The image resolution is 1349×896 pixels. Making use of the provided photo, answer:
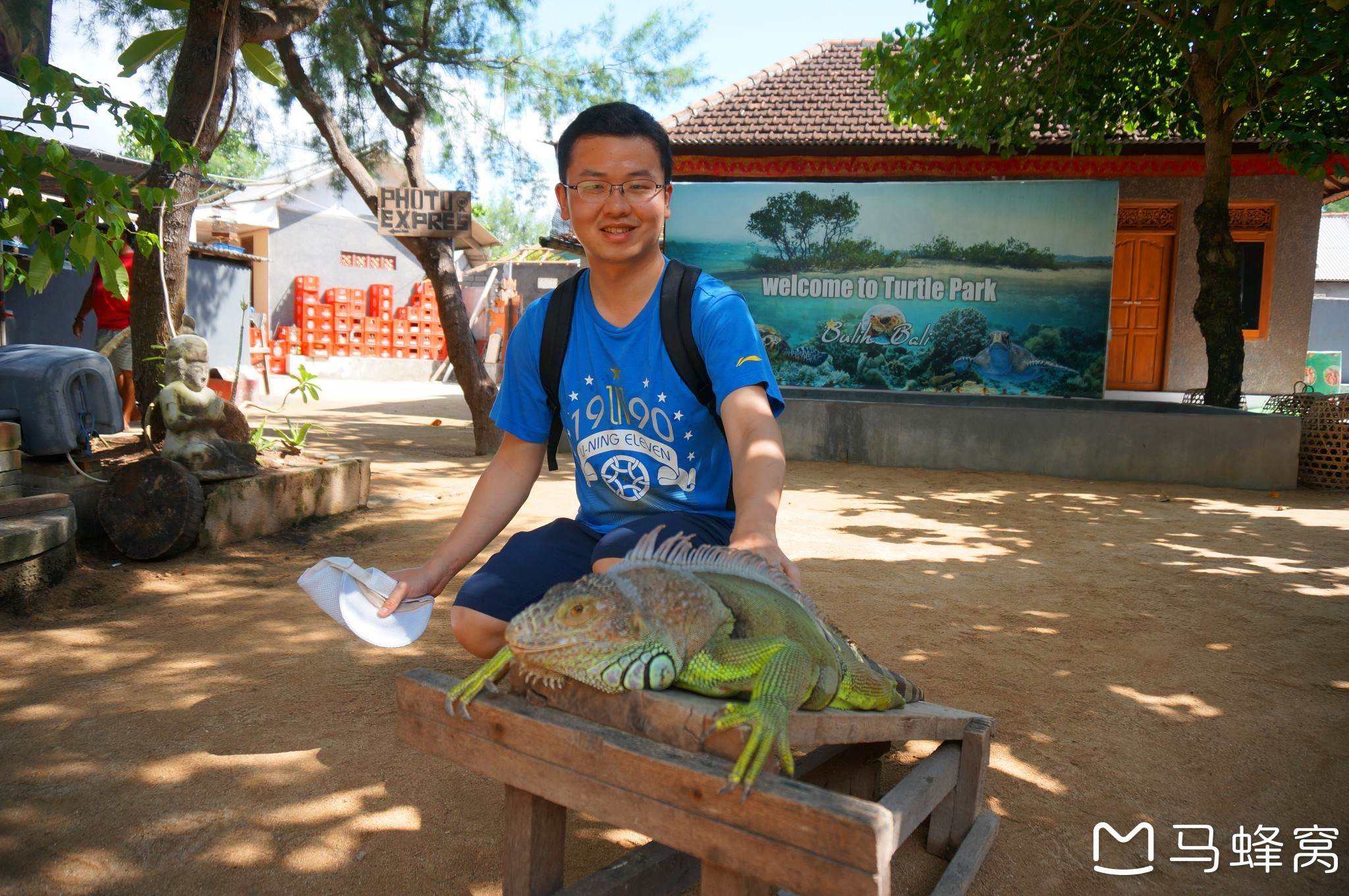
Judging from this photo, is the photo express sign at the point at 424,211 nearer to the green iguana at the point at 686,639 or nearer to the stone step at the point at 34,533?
Answer: the stone step at the point at 34,533

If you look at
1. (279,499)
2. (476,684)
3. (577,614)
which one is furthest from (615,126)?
(279,499)

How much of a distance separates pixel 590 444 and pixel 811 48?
1507 centimetres

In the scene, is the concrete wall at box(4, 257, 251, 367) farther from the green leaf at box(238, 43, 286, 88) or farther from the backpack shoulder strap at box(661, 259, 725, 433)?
the backpack shoulder strap at box(661, 259, 725, 433)

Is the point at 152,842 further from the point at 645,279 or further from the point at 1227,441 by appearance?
the point at 1227,441

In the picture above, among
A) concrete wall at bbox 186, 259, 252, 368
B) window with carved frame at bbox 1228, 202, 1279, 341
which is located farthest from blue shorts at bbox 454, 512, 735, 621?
concrete wall at bbox 186, 259, 252, 368

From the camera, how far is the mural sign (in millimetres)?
11641

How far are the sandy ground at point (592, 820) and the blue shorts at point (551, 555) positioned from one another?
2.35 feet

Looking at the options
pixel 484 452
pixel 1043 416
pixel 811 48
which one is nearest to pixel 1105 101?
pixel 1043 416

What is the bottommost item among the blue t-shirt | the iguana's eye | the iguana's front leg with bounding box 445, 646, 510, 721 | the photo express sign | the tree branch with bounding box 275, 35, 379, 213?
the iguana's front leg with bounding box 445, 646, 510, 721

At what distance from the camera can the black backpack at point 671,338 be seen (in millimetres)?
2375

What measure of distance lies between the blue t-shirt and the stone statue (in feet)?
13.2

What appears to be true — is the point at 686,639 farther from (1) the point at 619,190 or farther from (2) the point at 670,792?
(1) the point at 619,190

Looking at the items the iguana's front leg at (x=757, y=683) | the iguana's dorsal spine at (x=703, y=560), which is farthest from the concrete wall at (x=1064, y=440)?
the iguana's front leg at (x=757, y=683)

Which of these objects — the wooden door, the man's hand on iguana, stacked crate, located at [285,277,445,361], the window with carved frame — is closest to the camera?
the man's hand on iguana
